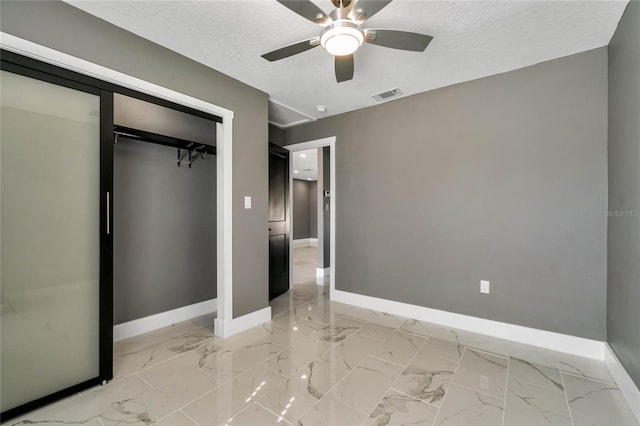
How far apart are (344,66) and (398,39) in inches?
16.2

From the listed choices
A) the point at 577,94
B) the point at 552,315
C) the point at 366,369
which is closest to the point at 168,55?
the point at 366,369

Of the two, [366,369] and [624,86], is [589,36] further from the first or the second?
[366,369]

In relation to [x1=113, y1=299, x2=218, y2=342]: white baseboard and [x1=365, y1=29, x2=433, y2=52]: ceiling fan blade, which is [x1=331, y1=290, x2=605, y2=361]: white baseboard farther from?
[x1=365, y1=29, x2=433, y2=52]: ceiling fan blade

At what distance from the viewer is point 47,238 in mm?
1770

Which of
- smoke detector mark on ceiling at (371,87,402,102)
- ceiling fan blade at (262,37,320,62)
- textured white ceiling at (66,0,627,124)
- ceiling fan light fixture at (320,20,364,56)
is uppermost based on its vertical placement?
smoke detector mark on ceiling at (371,87,402,102)

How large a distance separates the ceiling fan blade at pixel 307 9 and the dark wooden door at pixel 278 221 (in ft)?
7.60

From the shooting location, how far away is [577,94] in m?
2.39

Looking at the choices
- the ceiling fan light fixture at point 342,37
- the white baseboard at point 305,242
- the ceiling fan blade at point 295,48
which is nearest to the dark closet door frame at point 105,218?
the ceiling fan blade at point 295,48

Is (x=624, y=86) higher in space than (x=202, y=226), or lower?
higher

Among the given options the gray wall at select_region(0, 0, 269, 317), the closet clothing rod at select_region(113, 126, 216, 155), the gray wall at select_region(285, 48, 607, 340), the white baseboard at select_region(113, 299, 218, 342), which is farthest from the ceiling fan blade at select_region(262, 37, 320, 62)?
the white baseboard at select_region(113, 299, 218, 342)

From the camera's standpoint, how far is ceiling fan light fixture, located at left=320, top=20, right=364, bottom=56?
160 centimetres

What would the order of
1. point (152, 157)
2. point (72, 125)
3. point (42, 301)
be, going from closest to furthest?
point (42, 301), point (72, 125), point (152, 157)

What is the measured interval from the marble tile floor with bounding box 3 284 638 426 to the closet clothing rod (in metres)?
1.94

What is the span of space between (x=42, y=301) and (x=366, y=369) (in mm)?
2262
